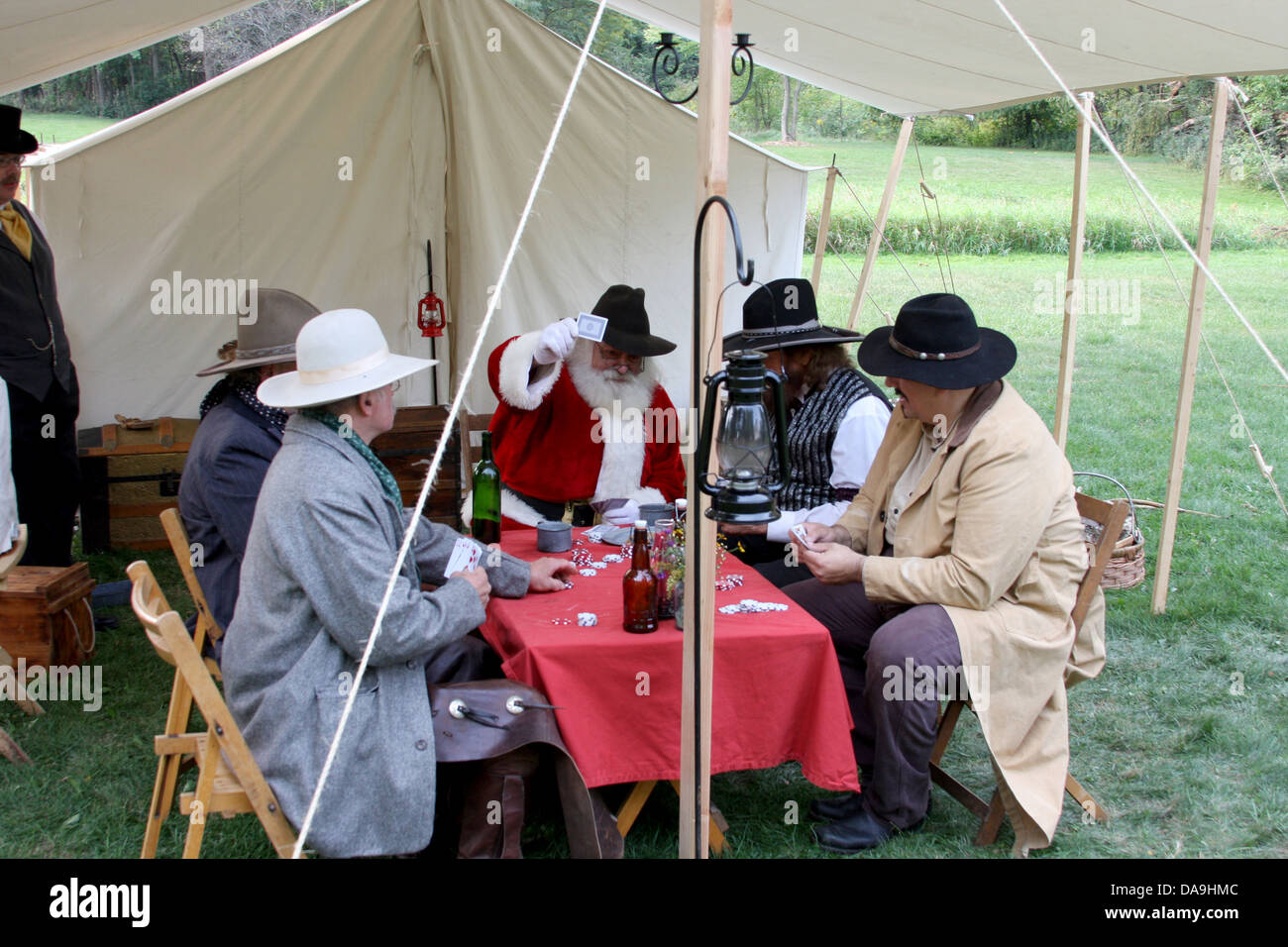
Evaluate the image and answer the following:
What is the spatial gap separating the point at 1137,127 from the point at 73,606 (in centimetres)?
1994

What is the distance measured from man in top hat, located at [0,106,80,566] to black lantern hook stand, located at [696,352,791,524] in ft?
11.5

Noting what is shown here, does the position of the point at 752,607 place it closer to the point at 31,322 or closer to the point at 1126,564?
the point at 1126,564

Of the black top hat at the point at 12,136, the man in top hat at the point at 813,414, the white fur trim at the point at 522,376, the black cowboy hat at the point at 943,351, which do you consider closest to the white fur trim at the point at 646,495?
the man in top hat at the point at 813,414

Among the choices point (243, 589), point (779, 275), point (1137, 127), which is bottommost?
point (243, 589)

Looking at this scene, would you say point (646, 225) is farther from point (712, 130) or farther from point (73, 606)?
point (712, 130)

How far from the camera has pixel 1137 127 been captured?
63.1 ft

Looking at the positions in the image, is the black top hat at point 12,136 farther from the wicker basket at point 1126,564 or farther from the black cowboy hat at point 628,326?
the wicker basket at point 1126,564

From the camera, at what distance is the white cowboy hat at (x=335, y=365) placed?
2355mm

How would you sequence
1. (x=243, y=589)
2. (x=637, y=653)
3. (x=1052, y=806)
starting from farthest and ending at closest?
(x=1052, y=806)
(x=637, y=653)
(x=243, y=589)

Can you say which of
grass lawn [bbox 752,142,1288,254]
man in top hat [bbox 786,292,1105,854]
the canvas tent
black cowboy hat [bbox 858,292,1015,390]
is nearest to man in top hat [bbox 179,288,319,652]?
man in top hat [bbox 786,292,1105,854]

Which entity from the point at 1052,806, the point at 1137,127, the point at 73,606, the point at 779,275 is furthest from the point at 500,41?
the point at 1137,127

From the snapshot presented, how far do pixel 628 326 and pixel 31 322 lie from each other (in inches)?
98.7

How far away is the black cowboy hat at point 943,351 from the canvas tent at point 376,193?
3326mm

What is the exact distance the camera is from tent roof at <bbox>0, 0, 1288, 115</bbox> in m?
3.37
